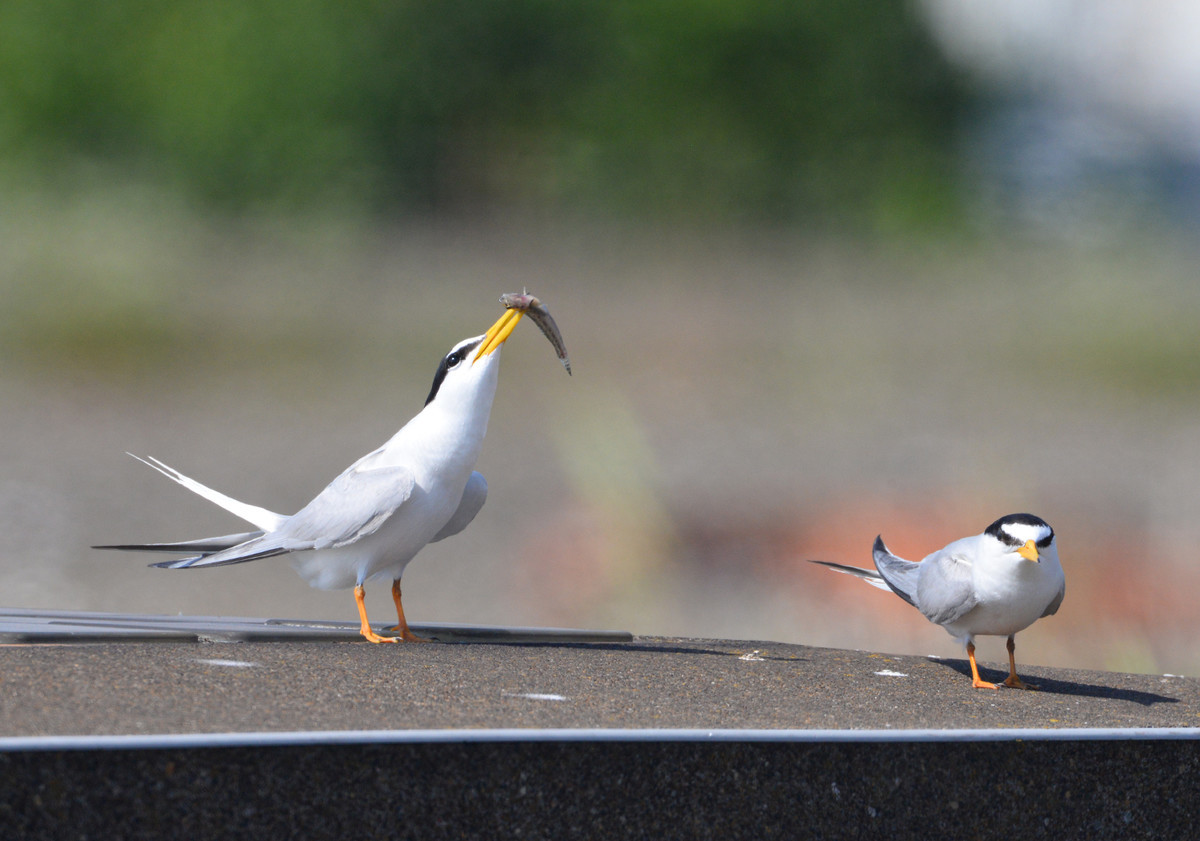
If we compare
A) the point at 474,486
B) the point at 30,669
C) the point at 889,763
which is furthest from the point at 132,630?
the point at 889,763

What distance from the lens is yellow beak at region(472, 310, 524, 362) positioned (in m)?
4.03

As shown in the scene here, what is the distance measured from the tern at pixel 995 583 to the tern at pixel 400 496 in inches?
65.9

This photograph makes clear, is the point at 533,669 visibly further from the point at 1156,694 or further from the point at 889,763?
the point at 1156,694

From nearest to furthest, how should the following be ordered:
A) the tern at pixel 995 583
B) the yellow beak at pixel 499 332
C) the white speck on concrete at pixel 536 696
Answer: the white speck on concrete at pixel 536 696
the yellow beak at pixel 499 332
the tern at pixel 995 583

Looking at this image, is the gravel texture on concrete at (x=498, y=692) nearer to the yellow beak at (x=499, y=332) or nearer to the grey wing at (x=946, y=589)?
the grey wing at (x=946, y=589)

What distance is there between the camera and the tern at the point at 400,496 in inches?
161

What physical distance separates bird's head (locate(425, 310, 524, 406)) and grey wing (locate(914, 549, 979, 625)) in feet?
5.55

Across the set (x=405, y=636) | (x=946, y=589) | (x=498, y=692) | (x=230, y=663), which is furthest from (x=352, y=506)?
(x=946, y=589)

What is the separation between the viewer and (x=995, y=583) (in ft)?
13.9

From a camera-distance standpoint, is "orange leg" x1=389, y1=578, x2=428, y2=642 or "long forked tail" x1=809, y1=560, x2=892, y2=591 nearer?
"orange leg" x1=389, y1=578, x2=428, y2=642

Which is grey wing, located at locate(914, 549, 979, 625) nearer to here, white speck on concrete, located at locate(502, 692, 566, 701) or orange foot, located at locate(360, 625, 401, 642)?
white speck on concrete, located at locate(502, 692, 566, 701)

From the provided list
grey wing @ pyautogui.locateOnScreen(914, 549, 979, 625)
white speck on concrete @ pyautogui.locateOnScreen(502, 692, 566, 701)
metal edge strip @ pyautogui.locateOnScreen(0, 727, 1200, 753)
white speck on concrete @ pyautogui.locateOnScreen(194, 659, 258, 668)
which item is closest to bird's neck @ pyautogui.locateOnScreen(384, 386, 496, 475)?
white speck on concrete @ pyautogui.locateOnScreen(194, 659, 258, 668)

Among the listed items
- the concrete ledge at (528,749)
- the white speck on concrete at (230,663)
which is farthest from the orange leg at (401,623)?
the white speck on concrete at (230,663)

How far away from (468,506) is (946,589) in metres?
1.68
